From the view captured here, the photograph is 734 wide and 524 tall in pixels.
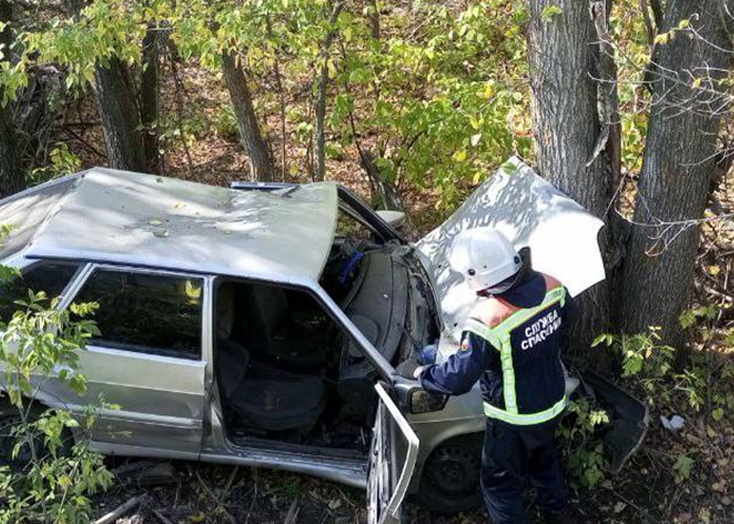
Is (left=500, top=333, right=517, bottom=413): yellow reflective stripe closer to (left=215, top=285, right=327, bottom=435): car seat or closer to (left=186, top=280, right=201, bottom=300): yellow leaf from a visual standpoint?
(left=215, top=285, right=327, bottom=435): car seat

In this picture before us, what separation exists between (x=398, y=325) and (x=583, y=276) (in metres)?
1.13

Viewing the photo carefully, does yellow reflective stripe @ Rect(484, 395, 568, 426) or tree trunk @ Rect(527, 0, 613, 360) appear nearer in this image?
yellow reflective stripe @ Rect(484, 395, 568, 426)

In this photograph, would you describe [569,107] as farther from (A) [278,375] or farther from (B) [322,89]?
(B) [322,89]

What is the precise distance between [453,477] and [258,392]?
1.31 metres

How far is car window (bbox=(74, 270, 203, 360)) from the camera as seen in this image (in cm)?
435

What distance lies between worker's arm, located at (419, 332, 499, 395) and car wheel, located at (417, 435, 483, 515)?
2.56 ft

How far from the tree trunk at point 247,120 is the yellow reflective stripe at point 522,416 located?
4072mm

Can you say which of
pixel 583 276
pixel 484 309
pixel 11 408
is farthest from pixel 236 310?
pixel 583 276

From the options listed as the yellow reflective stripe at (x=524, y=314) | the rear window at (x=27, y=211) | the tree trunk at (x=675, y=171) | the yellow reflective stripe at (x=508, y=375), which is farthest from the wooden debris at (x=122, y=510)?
the tree trunk at (x=675, y=171)

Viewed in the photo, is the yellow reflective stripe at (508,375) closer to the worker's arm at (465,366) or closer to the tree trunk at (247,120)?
the worker's arm at (465,366)

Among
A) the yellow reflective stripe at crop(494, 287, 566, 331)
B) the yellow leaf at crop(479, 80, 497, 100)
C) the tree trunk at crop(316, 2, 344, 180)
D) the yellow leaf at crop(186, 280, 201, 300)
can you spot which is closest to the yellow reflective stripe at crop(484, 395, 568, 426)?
the yellow reflective stripe at crop(494, 287, 566, 331)

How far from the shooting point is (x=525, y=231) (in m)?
4.70

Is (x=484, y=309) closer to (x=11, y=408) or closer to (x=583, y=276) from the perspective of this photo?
(x=583, y=276)

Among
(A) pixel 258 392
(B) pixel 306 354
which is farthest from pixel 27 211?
(B) pixel 306 354
